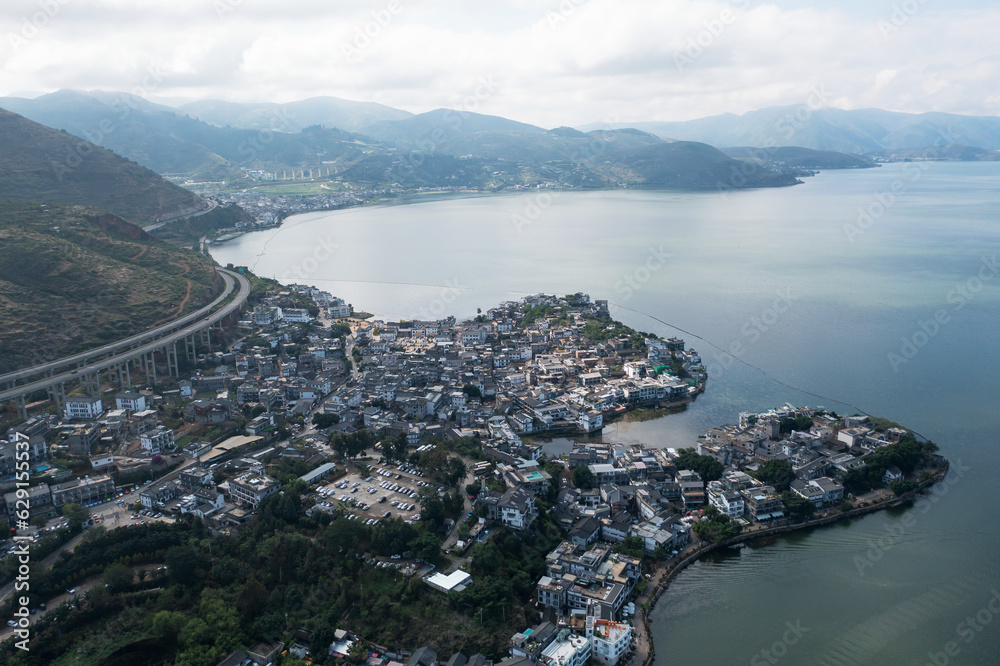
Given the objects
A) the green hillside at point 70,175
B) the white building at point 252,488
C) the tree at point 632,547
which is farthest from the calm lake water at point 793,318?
the white building at point 252,488

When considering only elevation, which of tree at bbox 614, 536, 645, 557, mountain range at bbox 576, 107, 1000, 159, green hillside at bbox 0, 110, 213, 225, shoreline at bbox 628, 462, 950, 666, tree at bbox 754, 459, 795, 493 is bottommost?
shoreline at bbox 628, 462, 950, 666

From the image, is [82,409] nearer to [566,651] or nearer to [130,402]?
[130,402]

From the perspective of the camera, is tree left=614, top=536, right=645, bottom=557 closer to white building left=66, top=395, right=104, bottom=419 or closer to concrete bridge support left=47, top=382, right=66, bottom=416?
white building left=66, top=395, right=104, bottom=419

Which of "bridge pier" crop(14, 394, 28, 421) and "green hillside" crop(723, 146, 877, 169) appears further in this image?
"green hillside" crop(723, 146, 877, 169)

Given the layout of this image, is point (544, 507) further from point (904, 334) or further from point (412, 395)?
point (904, 334)

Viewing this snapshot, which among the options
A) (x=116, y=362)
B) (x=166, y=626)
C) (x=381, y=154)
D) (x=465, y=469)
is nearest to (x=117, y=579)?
(x=166, y=626)

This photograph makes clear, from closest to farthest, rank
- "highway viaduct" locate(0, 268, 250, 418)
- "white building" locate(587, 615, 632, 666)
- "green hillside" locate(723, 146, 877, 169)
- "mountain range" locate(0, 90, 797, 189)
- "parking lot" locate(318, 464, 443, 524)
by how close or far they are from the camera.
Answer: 1. "white building" locate(587, 615, 632, 666)
2. "parking lot" locate(318, 464, 443, 524)
3. "highway viaduct" locate(0, 268, 250, 418)
4. "mountain range" locate(0, 90, 797, 189)
5. "green hillside" locate(723, 146, 877, 169)

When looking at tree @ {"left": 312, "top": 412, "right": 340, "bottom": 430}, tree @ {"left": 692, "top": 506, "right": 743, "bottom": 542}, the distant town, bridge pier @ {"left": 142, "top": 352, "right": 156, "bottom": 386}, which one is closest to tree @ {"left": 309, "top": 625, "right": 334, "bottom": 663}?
the distant town
